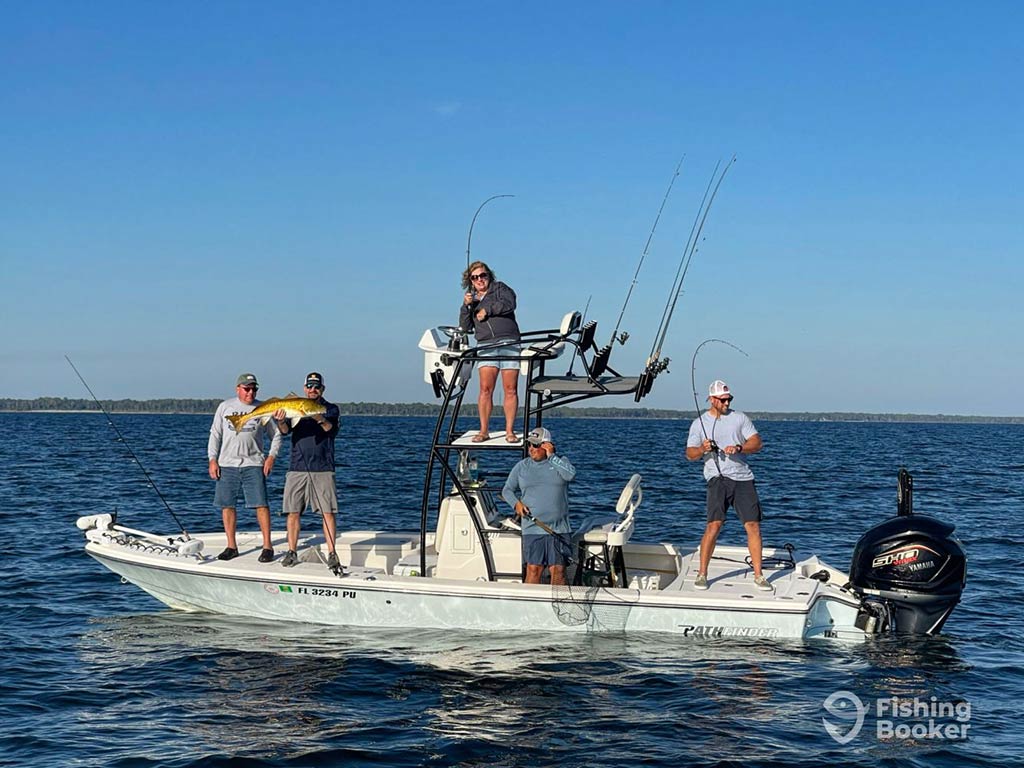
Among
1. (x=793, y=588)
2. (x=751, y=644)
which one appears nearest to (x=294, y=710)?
(x=751, y=644)

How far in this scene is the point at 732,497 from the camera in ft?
31.3

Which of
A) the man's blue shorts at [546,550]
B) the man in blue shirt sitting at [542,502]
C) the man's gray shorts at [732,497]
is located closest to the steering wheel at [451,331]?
the man in blue shirt sitting at [542,502]

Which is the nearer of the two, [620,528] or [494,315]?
[620,528]

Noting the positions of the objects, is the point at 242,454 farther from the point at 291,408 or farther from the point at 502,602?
the point at 502,602

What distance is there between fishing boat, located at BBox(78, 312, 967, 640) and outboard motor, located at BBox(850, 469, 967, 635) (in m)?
0.01

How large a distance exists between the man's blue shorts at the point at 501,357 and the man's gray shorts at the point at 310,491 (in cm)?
186

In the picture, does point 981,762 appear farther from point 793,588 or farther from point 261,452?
point 261,452

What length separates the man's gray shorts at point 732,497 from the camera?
945 centimetres

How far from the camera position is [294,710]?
7734mm

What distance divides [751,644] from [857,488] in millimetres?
19428

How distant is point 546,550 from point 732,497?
1786mm

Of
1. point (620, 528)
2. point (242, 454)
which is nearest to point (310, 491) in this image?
point (242, 454)

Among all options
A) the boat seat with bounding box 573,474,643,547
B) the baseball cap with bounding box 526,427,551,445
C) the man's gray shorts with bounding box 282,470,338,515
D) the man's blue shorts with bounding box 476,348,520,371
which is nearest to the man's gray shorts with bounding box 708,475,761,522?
the boat seat with bounding box 573,474,643,547

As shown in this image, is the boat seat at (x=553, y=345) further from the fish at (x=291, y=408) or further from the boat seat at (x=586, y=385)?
the fish at (x=291, y=408)
